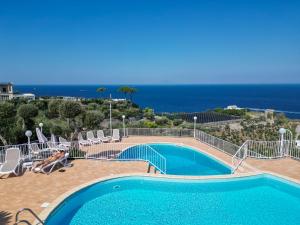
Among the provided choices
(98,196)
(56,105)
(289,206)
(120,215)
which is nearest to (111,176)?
(98,196)

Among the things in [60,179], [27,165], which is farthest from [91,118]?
[60,179]

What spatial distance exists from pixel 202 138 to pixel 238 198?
6510mm

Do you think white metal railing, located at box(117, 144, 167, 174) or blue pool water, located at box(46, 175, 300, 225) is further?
white metal railing, located at box(117, 144, 167, 174)

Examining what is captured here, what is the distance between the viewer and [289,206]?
754cm

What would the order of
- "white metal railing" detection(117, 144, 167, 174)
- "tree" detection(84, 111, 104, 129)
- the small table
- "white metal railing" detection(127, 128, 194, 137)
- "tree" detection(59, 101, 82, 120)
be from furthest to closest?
"white metal railing" detection(127, 128, 194, 137) < "tree" detection(84, 111, 104, 129) < "tree" detection(59, 101, 82, 120) < "white metal railing" detection(117, 144, 167, 174) < the small table

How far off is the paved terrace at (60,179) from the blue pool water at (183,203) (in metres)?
0.53

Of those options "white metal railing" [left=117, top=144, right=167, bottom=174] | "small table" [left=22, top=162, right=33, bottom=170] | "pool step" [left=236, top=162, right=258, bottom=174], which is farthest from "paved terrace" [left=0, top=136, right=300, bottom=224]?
"white metal railing" [left=117, top=144, right=167, bottom=174]

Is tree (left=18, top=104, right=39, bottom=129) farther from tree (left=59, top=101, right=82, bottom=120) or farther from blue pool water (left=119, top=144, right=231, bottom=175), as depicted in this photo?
blue pool water (left=119, top=144, right=231, bottom=175)

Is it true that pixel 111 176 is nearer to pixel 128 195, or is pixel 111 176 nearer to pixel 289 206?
pixel 128 195

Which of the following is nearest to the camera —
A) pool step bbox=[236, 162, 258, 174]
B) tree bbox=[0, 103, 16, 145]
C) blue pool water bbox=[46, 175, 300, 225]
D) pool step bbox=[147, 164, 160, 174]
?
blue pool water bbox=[46, 175, 300, 225]

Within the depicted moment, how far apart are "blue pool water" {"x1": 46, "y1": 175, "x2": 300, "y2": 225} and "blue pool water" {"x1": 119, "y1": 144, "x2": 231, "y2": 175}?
→ 1822mm

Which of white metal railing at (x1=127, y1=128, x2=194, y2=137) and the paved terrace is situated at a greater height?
white metal railing at (x1=127, y1=128, x2=194, y2=137)

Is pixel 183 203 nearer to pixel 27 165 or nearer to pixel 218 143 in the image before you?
pixel 27 165

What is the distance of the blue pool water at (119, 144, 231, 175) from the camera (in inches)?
416
